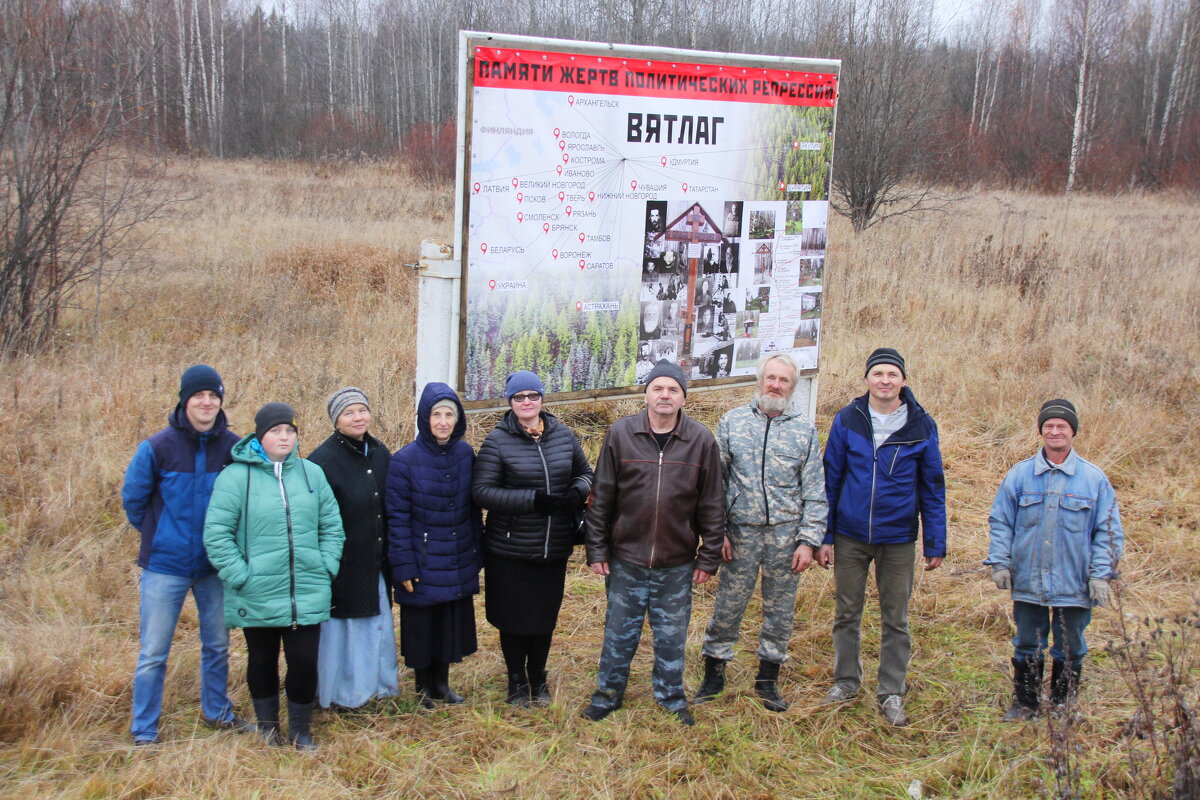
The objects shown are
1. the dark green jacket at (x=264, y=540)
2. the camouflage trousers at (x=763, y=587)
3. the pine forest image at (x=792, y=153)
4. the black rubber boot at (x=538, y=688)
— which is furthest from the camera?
the pine forest image at (x=792, y=153)

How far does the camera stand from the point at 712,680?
4.76 meters

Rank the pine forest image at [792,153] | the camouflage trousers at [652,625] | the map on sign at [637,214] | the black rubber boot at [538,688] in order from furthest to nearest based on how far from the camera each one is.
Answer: the pine forest image at [792,153] → the map on sign at [637,214] → the black rubber boot at [538,688] → the camouflage trousers at [652,625]

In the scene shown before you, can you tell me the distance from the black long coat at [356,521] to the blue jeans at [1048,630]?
9.63ft

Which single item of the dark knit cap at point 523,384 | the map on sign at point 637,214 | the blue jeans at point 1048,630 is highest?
the map on sign at point 637,214

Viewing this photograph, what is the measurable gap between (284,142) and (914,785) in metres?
33.7

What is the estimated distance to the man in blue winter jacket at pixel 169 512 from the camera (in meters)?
4.04

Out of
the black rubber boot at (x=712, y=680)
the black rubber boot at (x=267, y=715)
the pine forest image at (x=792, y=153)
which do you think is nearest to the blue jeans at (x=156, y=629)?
the black rubber boot at (x=267, y=715)

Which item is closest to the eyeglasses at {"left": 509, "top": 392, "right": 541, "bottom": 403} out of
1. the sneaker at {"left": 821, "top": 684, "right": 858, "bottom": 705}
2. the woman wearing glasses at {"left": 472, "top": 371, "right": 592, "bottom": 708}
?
the woman wearing glasses at {"left": 472, "top": 371, "right": 592, "bottom": 708}

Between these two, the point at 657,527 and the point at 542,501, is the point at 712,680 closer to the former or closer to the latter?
the point at 657,527

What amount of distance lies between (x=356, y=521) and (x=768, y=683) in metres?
2.13

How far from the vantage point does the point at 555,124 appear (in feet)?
18.4

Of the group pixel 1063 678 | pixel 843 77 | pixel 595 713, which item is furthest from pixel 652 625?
pixel 843 77

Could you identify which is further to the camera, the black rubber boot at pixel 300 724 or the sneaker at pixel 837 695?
the sneaker at pixel 837 695

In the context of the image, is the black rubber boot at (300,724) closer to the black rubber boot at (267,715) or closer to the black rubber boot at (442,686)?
the black rubber boot at (267,715)
